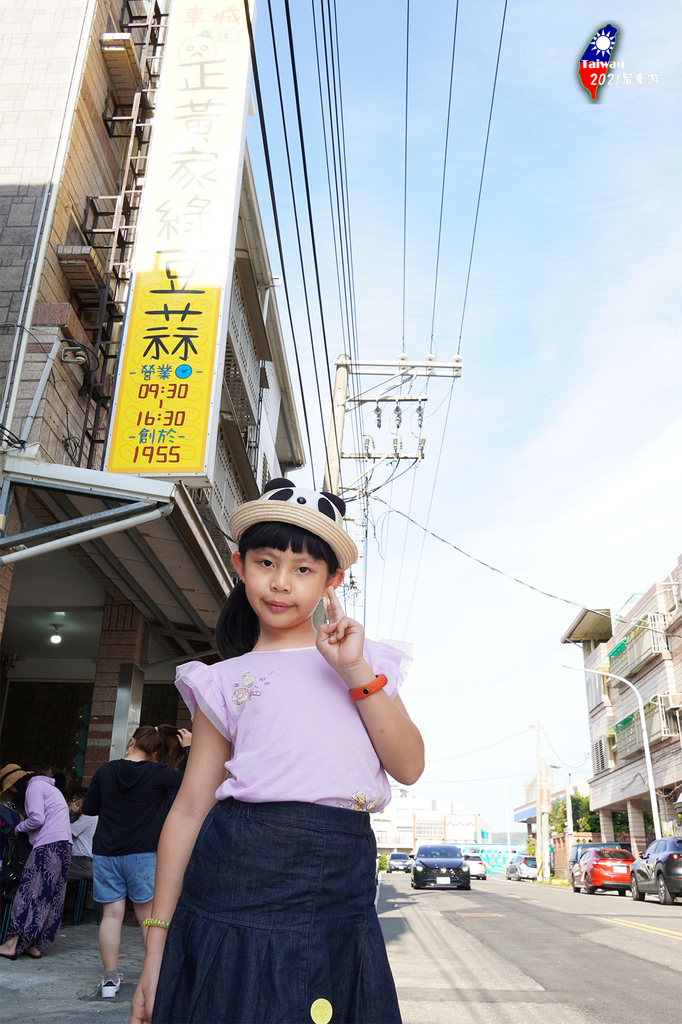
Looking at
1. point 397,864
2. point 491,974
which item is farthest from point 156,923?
point 397,864

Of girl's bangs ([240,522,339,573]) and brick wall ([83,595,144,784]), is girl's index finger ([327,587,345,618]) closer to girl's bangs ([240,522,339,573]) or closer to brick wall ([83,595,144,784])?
girl's bangs ([240,522,339,573])

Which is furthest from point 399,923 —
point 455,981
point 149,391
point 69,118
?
point 69,118

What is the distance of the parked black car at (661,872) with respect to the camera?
54.0 feet

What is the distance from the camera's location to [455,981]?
6664 millimetres

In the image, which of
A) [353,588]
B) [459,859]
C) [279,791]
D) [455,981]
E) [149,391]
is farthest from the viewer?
[459,859]

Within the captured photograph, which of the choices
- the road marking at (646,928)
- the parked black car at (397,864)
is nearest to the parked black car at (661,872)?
the road marking at (646,928)

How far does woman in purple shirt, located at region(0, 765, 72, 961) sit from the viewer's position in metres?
6.24

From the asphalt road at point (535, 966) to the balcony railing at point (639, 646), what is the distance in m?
20.6

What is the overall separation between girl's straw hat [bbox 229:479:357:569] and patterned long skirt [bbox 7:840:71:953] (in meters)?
5.36

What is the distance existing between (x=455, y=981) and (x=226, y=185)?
7778 mm

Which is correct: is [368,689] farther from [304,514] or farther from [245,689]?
[304,514]

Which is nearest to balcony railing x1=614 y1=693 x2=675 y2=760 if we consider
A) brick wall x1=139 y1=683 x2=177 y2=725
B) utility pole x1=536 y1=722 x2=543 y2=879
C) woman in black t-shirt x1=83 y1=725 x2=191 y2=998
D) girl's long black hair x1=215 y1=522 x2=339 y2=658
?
utility pole x1=536 y1=722 x2=543 y2=879

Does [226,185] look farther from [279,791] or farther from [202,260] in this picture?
[279,791]

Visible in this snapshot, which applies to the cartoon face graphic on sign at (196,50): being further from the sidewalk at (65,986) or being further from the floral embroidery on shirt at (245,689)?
the floral embroidery on shirt at (245,689)
